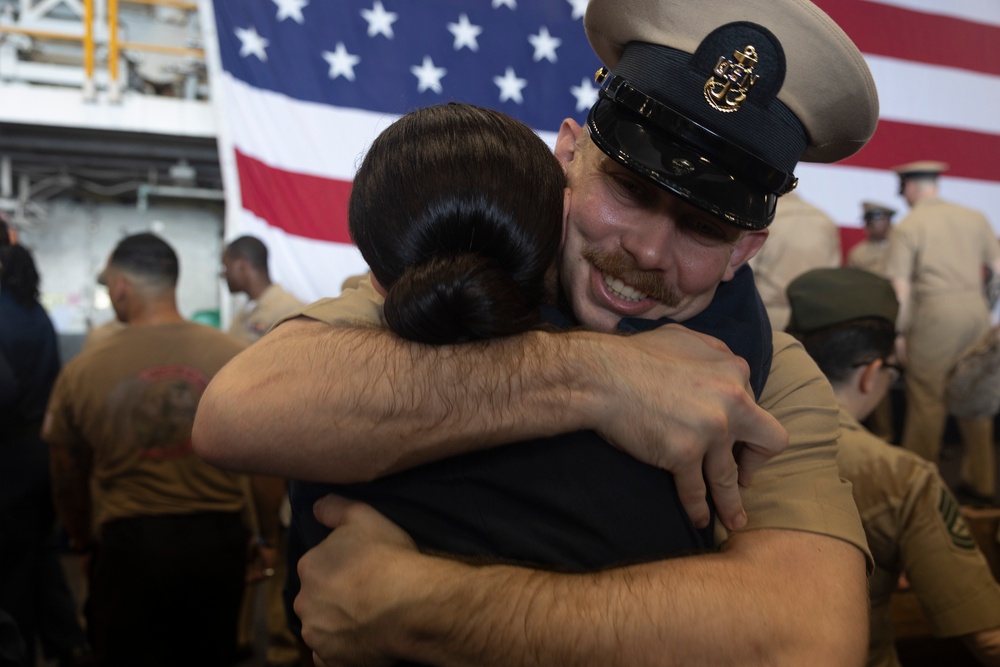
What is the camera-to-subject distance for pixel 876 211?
5.42 metres

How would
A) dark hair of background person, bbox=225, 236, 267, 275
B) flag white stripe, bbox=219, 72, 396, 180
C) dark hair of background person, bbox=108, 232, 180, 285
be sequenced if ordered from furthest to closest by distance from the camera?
1. flag white stripe, bbox=219, 72, 396, 180
2. dark hair of background person, bbox=225, 236, 267, 275
3. dark hair of background person, bbox=108, 232, 180, 285

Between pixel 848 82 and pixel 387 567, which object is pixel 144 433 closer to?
pixel 387 567

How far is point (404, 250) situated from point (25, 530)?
2.88 meters

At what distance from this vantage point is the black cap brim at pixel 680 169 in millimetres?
1039

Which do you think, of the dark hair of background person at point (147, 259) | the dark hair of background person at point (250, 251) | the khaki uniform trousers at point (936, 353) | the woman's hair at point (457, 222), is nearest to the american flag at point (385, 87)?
the dark hair of background person at point (250, 251)

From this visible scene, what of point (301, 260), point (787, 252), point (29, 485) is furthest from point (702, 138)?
point (301, 260)

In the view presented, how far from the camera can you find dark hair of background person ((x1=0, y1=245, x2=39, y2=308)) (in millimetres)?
2678

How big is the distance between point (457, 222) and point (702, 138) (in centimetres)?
40

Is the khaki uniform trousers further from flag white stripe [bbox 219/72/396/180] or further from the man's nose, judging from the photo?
the man's nose

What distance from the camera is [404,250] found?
0.89 meters

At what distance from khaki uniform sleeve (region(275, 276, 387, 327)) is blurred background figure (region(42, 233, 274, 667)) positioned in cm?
169

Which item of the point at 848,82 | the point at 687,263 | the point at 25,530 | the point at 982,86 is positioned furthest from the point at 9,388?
the point at 982,86

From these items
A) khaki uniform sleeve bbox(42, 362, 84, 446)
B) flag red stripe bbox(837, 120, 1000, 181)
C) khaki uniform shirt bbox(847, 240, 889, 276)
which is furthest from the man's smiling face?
flag red stripe bbox(837, 120, 1000, 181)

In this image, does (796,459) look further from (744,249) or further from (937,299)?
(937,299)
